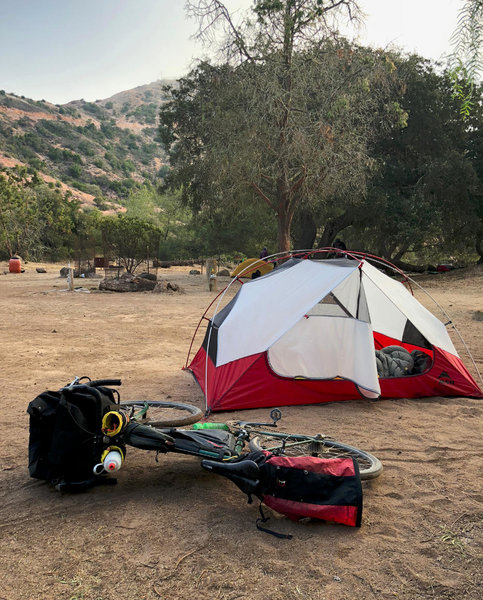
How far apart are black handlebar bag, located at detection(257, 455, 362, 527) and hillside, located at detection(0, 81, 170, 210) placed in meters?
73.1

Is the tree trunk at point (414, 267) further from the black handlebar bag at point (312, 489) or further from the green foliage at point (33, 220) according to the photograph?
the green foliage at point (33, 220)

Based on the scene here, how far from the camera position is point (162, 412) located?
4648 mm

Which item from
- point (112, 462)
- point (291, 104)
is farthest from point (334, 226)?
point (112, 462)

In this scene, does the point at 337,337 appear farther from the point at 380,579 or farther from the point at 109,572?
the point at 109,572

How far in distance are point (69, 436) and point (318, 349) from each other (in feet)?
9.70

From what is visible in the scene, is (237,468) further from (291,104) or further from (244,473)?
(291,104)

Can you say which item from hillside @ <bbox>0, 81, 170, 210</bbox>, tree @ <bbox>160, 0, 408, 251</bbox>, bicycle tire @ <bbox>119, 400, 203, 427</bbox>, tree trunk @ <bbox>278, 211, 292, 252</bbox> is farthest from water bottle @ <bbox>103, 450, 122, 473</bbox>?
hillside @ <bbox>0, 81, 170, 210</bbox>

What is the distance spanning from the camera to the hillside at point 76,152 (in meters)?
77.1

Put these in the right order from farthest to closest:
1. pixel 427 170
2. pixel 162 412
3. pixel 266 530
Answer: pixel 427 170 → pixel 162 412 → pixel 266 530

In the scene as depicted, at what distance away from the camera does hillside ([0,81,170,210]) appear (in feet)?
253

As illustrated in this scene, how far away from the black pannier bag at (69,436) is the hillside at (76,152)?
72.3 m

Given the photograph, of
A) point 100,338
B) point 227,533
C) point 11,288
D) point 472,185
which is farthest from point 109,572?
point 472,185

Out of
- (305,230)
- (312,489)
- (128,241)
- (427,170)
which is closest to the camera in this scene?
(312,489)

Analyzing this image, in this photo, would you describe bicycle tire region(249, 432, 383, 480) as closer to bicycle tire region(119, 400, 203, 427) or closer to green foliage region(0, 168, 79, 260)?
bicycle tire region(119, 400, 203, 427)
